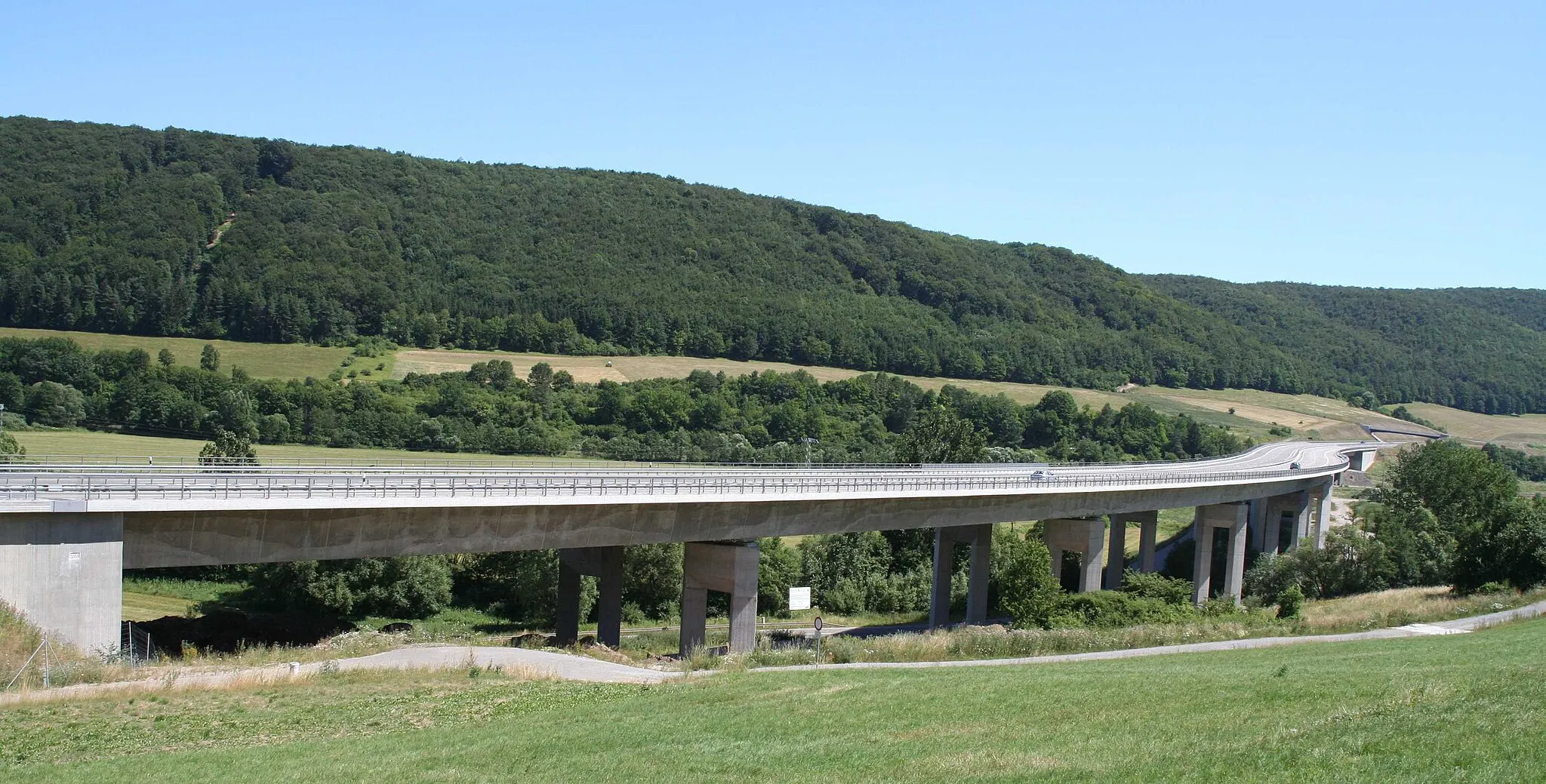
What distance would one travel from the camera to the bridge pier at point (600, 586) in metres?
50.4

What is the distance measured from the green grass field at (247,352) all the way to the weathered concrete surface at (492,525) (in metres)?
71.6

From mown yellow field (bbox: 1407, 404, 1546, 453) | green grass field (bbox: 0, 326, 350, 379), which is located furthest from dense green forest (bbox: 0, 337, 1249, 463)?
mown yellow field (bbox: 1407, 404, 1546, 453)

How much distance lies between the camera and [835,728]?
22141 millimetres

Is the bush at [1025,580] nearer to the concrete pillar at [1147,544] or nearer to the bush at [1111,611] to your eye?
the bush at [1111,611]

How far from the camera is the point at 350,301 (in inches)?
5379

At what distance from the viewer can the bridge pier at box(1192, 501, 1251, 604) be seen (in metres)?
83.1

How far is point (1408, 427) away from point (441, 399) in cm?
14102

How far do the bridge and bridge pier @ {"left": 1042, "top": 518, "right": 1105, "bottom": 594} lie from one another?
0.09 meters

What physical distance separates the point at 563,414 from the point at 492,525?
72967 millimetres

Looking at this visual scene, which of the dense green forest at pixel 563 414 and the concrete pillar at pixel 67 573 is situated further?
the dense green forest at pixel 563 414

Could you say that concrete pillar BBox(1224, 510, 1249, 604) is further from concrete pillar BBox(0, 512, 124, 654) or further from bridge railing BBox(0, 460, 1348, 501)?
concrete pillar BBox(0, 512, 124, 654)

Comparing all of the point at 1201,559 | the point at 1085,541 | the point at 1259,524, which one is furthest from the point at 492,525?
the point at 1259,524

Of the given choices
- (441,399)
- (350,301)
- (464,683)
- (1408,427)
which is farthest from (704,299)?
(464,683)

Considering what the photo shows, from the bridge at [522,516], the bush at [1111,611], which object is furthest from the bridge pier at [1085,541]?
the bush at [1111,611]
